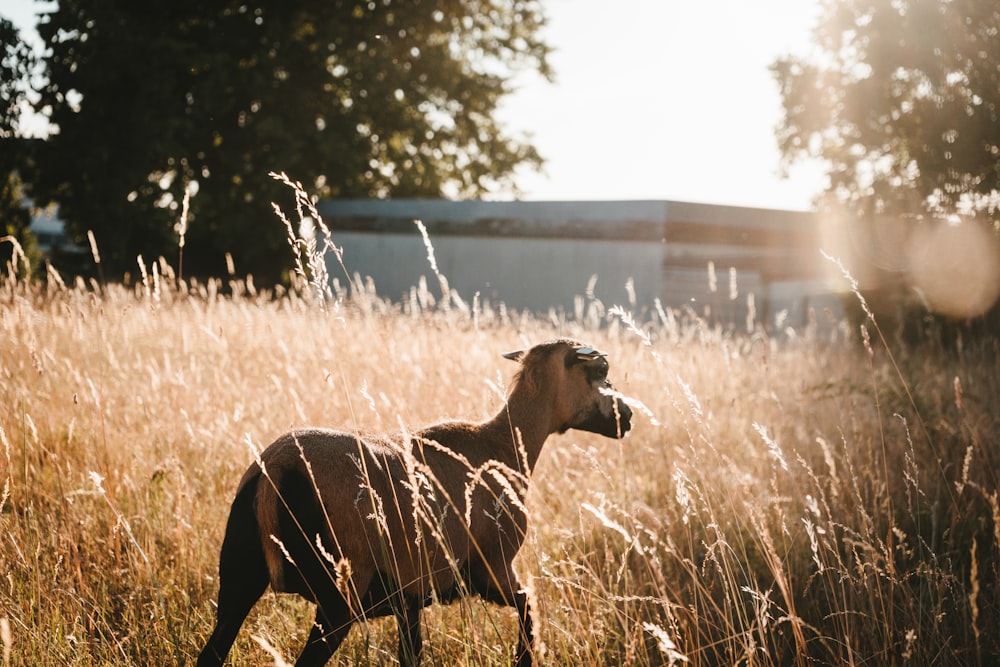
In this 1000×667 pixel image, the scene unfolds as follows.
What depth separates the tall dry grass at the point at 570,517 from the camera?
2621 millimetres

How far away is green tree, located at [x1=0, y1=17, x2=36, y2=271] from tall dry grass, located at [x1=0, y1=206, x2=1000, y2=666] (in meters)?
14.2

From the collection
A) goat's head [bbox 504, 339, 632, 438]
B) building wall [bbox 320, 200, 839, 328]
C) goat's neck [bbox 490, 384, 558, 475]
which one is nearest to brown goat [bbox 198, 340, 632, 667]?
goat's neck [bbox 490, 384, 558, 475]

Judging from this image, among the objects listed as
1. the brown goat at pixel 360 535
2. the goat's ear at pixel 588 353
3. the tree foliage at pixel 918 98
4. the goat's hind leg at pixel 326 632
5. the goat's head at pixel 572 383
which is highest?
the tree foliage at pixel 918 98

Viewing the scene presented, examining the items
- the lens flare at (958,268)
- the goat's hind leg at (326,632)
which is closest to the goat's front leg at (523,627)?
the goat's hind leg at (326,632)

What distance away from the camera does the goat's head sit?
3570 millimetres

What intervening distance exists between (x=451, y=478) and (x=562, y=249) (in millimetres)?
14225

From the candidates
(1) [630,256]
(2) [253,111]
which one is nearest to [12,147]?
(2) [253,111]

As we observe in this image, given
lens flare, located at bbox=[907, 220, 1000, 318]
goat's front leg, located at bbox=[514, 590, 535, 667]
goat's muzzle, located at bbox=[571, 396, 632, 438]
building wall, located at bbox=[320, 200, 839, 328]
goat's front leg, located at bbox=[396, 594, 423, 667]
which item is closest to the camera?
goat's front leg, located at bbox=[396, 594, 423, 667]

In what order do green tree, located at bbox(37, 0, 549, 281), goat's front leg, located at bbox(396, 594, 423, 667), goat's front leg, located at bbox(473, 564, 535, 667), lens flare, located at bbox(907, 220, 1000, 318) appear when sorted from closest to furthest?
1. goat's front leg, located at bbox(396, 594, 423, 667)
2. goat's front leg, located at bbox(473, 564, 535, 667)
3. lens flare, located at bbox(907, 220, 1000, 318)
4. green tree, located at bbox(37, 0, 549, 281)

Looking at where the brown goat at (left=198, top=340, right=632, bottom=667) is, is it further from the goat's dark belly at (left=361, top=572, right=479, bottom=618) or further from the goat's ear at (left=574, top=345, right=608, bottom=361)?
the goat's ear at (left=574, top=345, right=608, bottom=361)

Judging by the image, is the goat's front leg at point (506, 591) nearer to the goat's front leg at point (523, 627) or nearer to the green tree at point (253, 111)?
the goat's front leg at point (523, 627)

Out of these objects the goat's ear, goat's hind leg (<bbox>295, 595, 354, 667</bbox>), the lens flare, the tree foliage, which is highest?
the tree foliage

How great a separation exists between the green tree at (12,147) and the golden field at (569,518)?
14268 mm

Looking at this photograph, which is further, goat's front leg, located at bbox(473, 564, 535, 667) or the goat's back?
goat's front leg, located at bbox(473, 564, 535, 667)
